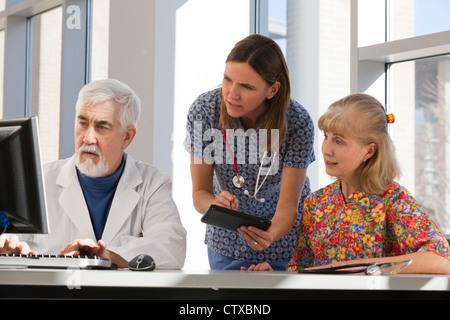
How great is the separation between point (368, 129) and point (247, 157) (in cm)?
49

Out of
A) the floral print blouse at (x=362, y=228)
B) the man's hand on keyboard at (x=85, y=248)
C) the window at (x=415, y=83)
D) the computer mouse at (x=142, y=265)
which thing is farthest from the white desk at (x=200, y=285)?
the window at (x=415, y=83)

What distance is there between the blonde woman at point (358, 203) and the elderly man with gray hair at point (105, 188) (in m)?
0.48

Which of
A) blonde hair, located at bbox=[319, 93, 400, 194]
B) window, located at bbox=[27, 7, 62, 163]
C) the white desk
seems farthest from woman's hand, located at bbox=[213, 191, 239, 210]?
window, located at bbox=[27, 7, 62, 163]

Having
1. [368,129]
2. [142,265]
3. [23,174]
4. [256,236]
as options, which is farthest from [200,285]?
[368,129]

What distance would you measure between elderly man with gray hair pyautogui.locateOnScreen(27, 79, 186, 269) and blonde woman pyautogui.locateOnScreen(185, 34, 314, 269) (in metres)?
0.17

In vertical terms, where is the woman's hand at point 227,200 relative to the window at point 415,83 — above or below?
below

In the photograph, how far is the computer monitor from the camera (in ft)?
5.37

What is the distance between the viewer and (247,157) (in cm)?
254

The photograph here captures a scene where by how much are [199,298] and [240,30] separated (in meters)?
3.20

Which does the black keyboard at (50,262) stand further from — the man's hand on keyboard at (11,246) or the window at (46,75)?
the window at (46,75)

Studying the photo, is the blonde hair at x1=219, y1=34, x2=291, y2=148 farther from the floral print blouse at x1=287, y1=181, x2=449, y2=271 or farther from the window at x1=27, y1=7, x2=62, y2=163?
the window at x1=27, y1=7, x2=62, y2=163

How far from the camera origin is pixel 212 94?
257cm

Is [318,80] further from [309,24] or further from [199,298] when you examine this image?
[199,298]

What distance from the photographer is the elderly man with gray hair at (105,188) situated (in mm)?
2396
